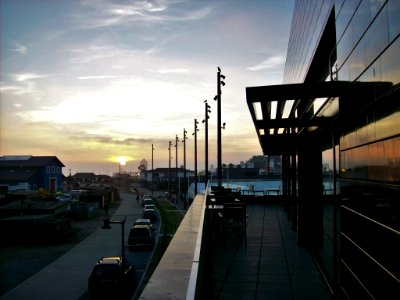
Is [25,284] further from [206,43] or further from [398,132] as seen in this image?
[398,132]

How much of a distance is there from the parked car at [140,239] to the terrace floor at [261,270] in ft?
50.8

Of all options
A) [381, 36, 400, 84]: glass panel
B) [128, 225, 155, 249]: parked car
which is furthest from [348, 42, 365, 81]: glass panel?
[128, 225, 155, 249]: parked car

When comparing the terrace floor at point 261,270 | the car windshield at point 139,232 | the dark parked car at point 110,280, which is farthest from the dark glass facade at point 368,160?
the car windshield at point 139,232

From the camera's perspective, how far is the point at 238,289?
793 centimetres

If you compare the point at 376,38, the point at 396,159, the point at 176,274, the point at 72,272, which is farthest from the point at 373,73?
the point at 72,272

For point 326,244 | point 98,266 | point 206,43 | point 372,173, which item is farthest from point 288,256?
point 98,266

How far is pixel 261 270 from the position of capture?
30.2 ft

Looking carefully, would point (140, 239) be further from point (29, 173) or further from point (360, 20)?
point (29, 173)

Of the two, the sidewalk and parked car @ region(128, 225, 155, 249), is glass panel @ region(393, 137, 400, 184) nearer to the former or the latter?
the sidewalk

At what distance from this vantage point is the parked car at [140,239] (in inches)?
1105

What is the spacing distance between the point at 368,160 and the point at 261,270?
14.8 feet

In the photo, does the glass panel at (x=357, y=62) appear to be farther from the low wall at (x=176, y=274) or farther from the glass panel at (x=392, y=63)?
the low wall at (x=176, y=274)

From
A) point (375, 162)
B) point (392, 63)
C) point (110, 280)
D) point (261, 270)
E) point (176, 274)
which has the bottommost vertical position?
point (110, 280)

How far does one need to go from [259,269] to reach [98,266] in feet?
37.9
